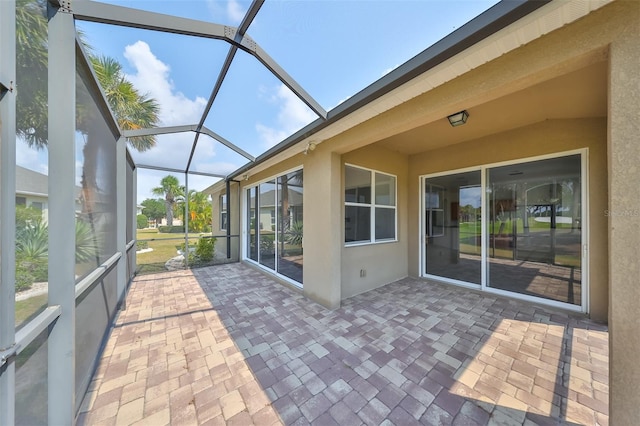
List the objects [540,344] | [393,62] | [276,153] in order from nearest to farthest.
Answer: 1. [393,62]
2. [540,344]
3. [276,153]

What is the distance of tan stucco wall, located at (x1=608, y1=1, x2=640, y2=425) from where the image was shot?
120 centimetres

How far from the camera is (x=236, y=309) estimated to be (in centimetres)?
355

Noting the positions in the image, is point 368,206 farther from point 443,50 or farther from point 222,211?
point 222,211

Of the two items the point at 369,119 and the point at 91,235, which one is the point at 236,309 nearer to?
the point at 91,235

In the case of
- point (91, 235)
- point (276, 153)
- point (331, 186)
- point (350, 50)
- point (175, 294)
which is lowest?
point (175, 294)

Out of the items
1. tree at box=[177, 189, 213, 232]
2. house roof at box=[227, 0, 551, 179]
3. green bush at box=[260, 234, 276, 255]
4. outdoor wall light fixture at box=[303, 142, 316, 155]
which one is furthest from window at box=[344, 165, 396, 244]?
tree at box=[177, 189, 213, 232]

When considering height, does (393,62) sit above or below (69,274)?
above

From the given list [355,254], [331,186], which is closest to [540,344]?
[355,254]

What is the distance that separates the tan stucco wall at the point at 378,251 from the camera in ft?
13.0

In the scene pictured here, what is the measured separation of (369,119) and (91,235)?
345 cm

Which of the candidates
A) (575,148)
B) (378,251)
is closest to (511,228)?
(575,148)

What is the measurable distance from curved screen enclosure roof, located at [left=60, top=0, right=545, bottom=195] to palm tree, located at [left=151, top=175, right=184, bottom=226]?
2129cm

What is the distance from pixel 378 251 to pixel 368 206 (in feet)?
3.14

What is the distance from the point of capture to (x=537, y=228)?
397cm
